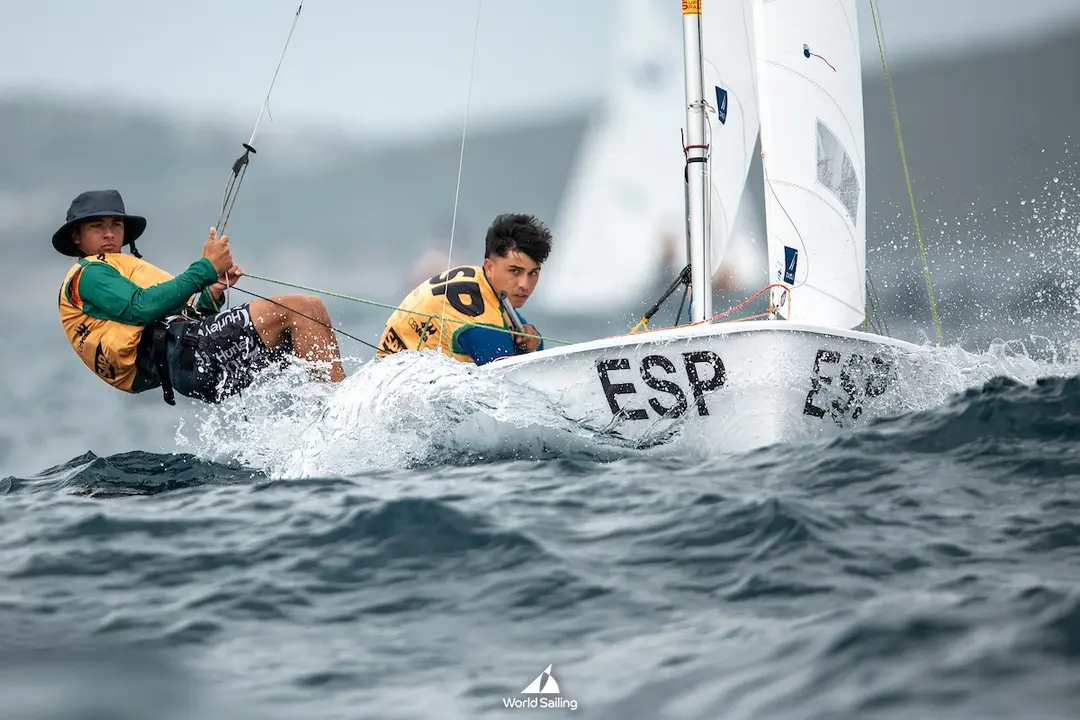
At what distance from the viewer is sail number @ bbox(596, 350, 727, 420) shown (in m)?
4.39

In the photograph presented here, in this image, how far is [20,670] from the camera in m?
2.18

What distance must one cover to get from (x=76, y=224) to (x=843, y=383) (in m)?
3.76

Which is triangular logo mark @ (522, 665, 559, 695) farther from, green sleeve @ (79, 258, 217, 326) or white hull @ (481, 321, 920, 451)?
green sleeve @ (79, 258, 217, 326)

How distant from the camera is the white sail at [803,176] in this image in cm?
598

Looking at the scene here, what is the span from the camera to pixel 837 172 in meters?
6.20

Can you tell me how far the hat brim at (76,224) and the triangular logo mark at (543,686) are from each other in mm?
4115

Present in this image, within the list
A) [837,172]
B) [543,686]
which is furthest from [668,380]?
[543,686]

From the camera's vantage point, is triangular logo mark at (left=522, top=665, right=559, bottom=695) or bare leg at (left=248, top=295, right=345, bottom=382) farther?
bare leg at (left=248, top=295, right=345, bottom=382)

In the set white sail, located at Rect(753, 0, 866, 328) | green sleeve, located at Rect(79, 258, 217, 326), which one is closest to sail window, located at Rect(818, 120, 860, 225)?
white sail, located at Rect(753, 0, 866, 328)

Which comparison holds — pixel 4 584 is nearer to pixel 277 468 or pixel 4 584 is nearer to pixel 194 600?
pixel 194 600

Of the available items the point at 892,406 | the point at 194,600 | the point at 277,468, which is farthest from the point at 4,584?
the point at 892,406

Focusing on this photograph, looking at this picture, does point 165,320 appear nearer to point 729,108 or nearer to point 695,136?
point 695,136

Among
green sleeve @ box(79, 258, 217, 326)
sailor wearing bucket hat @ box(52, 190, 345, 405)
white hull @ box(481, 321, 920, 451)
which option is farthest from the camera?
sailor wearing bucket hat @ box(52, 190, 345, 405)

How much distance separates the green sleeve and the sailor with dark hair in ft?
3.08
